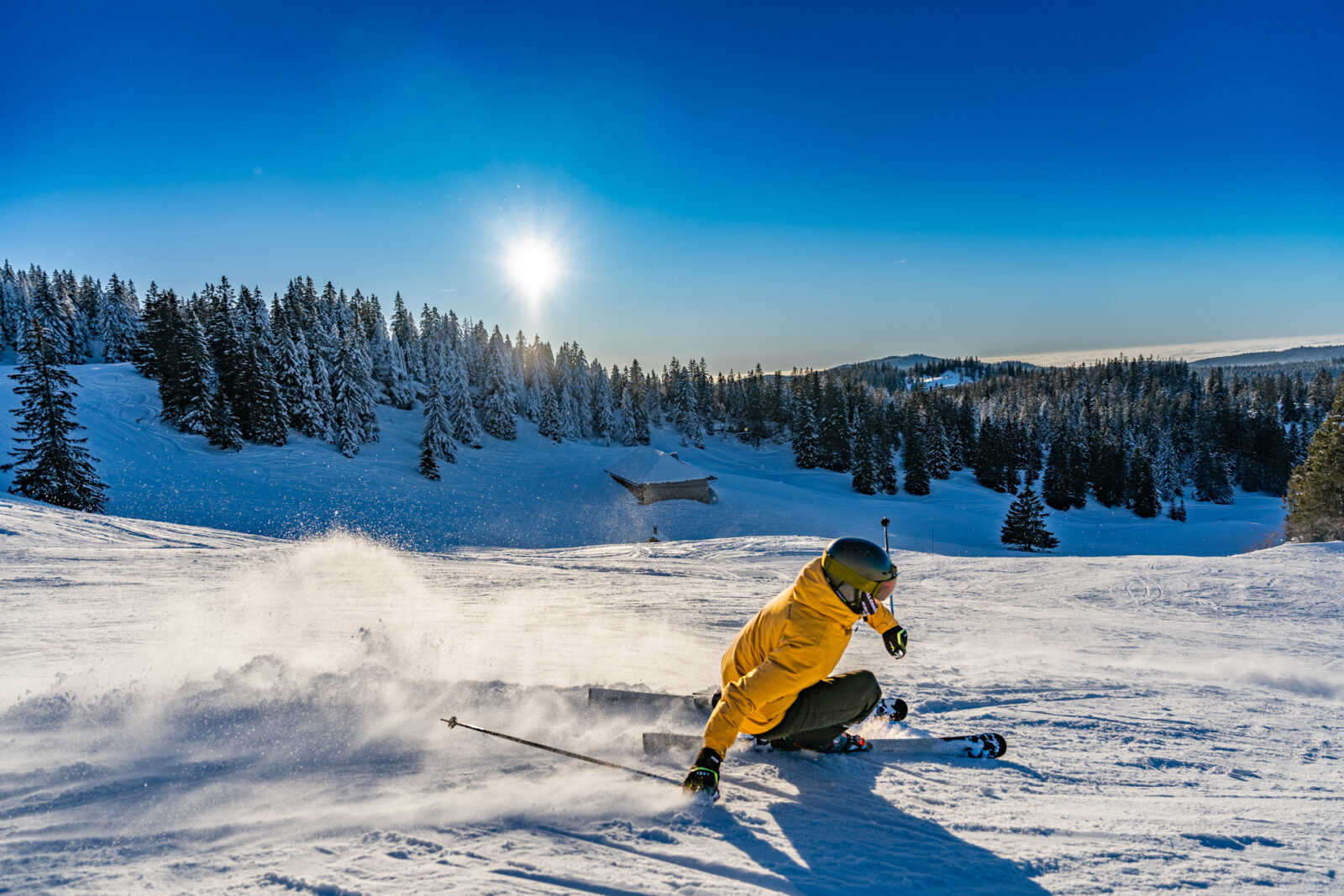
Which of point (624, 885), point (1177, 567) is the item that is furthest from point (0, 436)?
point (1177, 567)

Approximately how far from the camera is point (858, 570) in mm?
3273

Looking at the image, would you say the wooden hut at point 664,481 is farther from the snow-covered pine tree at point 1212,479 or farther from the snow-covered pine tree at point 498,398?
the snow-covered pine tree at point 1212,479

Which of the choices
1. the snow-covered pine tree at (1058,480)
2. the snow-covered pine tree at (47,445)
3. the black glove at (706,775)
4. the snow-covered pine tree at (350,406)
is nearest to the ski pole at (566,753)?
the black glove at (706,775)

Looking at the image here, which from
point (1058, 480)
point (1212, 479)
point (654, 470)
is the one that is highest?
point (654, 470)

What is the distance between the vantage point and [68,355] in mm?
59469

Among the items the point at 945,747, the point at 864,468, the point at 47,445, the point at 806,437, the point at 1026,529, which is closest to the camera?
the point at 945,747

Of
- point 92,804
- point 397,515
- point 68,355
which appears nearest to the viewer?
point 92,804

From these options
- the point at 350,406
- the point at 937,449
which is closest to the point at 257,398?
the point at 350,406

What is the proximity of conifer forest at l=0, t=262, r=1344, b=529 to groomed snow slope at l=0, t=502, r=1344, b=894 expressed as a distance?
3167 centimetres

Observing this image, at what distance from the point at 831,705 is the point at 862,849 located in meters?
0.76

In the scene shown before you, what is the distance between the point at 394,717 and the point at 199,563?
9.29m

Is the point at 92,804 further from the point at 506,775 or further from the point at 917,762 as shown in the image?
the point at 917,762

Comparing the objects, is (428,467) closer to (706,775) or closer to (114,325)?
(706,775)

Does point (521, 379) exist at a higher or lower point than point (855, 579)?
higher
